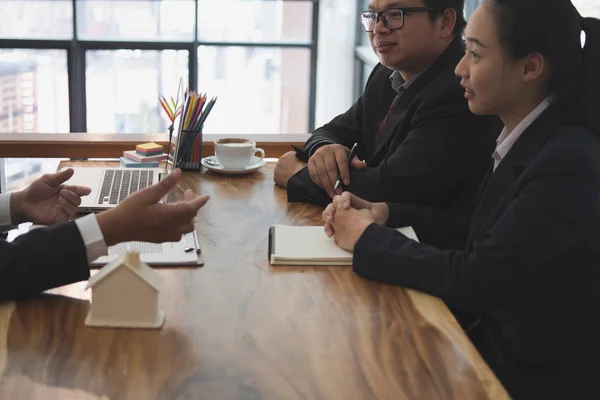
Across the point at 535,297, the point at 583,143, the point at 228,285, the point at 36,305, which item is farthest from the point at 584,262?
the point at 36,305

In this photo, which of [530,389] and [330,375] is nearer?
[330,375]

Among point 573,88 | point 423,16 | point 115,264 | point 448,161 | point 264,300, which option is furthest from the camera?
point 423,16

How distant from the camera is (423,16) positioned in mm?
2156

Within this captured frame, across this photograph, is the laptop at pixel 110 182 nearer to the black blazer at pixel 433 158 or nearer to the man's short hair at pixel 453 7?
the black blazer at pixel 433 158

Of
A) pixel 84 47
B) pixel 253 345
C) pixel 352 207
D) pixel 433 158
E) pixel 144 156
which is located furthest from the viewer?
pixel 84 47

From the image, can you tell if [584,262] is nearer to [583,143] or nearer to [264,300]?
[583,143]

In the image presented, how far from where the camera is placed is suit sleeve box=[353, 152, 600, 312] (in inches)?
55.9

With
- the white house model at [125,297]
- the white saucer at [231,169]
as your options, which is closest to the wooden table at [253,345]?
the white house model at [125,297]

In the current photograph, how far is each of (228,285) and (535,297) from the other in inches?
23.1

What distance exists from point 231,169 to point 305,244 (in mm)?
713

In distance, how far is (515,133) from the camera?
1.67 m

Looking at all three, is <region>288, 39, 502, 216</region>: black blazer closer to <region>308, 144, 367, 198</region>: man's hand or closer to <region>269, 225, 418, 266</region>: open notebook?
<region>308, 144, 367, 198</region>: man's hand

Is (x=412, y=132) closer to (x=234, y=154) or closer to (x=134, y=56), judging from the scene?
(x=234, y=154)

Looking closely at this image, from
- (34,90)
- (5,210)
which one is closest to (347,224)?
(5,210)
